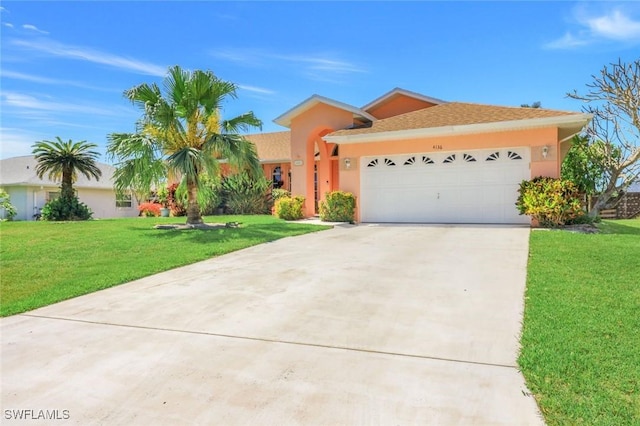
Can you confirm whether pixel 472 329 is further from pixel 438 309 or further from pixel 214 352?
pixel 214 352

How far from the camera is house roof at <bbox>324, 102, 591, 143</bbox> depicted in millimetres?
12094

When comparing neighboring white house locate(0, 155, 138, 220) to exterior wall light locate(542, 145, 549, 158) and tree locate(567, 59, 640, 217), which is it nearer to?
exterior wall light locate(542, 145, 549, 158)

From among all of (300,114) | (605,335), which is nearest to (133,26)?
(300,114)

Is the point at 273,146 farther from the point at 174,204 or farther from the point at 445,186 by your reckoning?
the point at 445,186

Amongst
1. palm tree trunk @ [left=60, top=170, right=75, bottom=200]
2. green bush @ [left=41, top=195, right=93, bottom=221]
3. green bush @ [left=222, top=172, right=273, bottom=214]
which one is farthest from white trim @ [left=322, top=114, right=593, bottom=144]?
palm tree trunk @ [left=60, top=170, right=75, bottom=200]

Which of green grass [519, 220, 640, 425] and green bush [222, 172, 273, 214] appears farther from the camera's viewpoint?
green bush [222, 172, 273, 214]

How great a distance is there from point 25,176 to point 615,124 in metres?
34.9

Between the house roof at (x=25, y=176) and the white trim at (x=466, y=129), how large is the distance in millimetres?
19069

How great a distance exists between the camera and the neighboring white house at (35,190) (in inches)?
Answer: 1073

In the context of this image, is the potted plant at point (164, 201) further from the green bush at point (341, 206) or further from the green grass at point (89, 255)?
the green bush at point (341, 206)

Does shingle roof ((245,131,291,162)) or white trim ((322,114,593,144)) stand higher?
shingle roof ((245,131,291,162))

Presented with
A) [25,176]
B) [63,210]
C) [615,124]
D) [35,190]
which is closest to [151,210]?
[63,210]

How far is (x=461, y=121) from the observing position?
44.1ft

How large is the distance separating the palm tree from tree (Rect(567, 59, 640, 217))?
47.3 feet
